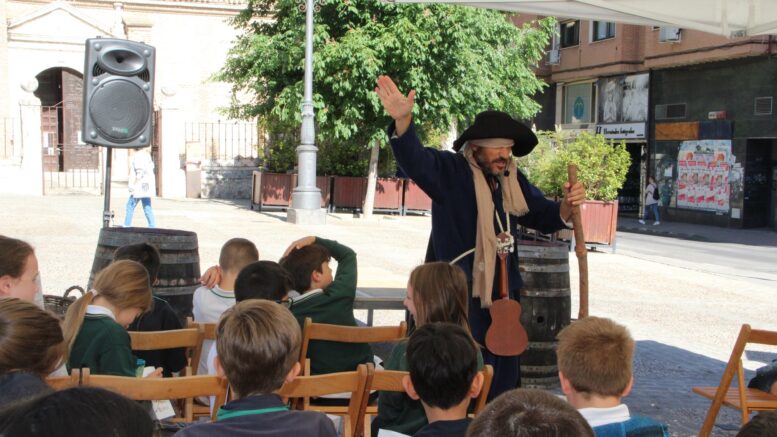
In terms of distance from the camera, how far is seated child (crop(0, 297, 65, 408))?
8.09 feet

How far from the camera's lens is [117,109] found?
25.8 feet

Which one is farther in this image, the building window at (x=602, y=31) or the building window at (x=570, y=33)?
the building window at (x=570, y=33)

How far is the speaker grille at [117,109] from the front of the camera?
25.6 feet

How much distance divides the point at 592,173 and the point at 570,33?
17303 millimetres

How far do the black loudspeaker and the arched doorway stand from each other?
23.3 metres

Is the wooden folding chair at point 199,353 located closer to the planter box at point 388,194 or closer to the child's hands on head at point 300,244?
the child's hands on head at point 300,244

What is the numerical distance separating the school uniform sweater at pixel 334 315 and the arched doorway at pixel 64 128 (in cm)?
2727

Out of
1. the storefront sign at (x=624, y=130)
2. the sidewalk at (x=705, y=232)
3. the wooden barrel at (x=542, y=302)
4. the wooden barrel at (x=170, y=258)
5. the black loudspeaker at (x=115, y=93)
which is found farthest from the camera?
the storefront sign at (x=624, y=130)

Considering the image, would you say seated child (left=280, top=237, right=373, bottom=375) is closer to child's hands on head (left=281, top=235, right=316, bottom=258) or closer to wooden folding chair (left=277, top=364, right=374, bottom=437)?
child's hands on head (left=281, top=235, right=316, bottom=258)

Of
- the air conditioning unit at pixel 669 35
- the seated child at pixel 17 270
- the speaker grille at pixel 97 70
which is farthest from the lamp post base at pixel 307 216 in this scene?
the seated child at pixel 17 270

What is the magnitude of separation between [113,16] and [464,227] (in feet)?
110

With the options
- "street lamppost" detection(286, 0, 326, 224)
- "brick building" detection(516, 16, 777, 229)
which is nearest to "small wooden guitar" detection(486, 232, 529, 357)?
"street lamppost" detection(286, 0, 326, 224)

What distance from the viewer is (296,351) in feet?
8.95

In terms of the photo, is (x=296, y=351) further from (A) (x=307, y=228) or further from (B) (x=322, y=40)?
(B) (x=322, y=40)
